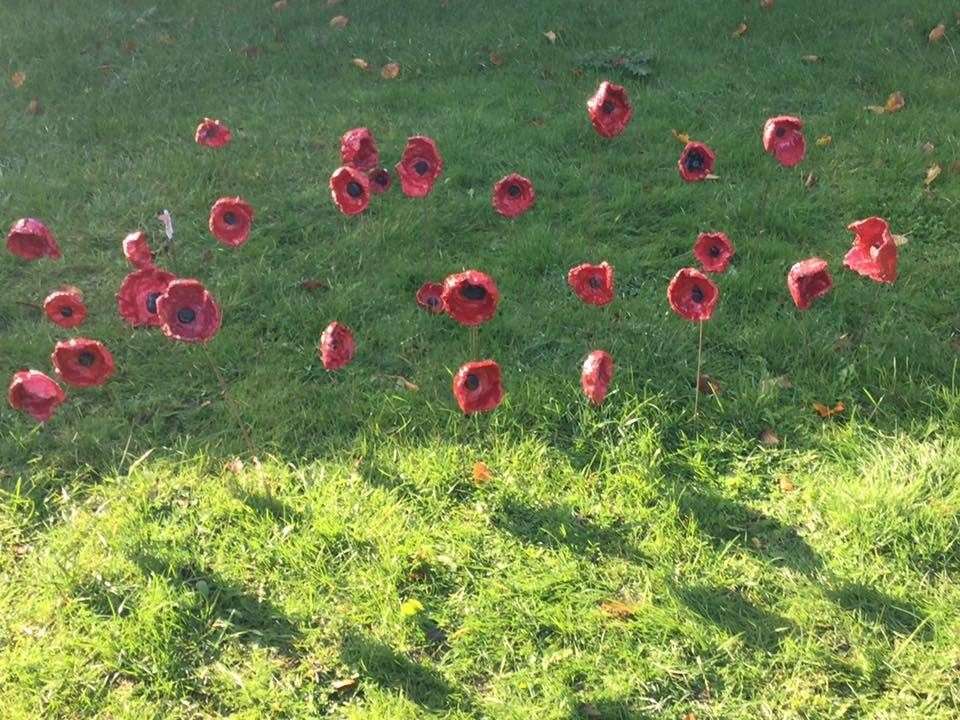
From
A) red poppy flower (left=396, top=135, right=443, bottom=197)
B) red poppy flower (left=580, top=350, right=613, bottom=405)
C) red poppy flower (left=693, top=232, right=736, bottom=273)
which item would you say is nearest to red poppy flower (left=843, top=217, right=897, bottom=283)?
red poppy flower (left=693, top=232, right=736, bottom=273)

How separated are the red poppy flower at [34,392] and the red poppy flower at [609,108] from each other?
7.29 feet

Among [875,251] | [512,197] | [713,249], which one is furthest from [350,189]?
[875,251]

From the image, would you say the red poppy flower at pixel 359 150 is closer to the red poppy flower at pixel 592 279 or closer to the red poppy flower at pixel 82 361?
the red poppy flower at pixel 592 279

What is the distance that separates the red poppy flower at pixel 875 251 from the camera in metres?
2.69

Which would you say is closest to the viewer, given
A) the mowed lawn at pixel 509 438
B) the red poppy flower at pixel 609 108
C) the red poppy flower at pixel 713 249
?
→ the mowed lawn at pixel 509 438

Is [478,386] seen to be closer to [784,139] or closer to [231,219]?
[231,219]

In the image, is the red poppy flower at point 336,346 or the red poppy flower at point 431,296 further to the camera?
the red poppy flower at point 431,296

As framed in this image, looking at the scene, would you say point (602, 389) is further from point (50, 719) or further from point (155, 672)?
point (50, 719)

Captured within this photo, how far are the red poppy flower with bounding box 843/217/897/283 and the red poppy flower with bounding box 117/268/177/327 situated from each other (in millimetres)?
2088

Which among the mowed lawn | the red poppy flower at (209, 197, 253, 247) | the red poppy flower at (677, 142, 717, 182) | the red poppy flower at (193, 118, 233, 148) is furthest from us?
the red poppy flower at (193, 118, 233, 148)

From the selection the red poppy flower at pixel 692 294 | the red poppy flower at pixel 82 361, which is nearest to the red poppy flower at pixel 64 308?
the red poppy flower at pixel 82 361

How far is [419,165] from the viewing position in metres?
3.42

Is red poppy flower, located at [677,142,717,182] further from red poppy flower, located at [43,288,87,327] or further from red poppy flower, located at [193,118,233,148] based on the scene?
red poppy flower, located at [43,288,87,327]

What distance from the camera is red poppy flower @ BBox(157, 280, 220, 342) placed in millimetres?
2438
